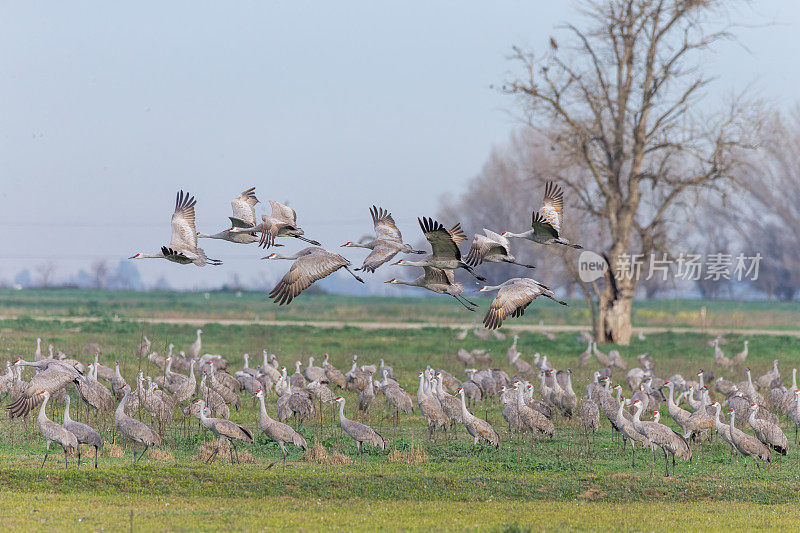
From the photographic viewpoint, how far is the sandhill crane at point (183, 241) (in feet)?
41.0

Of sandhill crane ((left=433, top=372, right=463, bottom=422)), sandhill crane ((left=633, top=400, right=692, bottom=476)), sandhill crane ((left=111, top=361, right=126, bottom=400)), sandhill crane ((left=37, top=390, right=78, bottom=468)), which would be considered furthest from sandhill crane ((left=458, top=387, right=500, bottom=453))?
sandhill crane ((left=111, top=361, right=126, bottom=400))

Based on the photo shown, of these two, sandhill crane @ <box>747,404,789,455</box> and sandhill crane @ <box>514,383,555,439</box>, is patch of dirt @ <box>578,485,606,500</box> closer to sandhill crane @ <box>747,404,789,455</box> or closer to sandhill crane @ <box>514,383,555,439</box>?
sandhill crane @ <box>514,383,555,439</box>

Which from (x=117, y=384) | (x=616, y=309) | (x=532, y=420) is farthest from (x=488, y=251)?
(x=616, y=309)

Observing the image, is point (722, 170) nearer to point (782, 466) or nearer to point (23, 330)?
point (782, 466)

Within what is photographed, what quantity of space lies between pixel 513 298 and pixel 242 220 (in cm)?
372

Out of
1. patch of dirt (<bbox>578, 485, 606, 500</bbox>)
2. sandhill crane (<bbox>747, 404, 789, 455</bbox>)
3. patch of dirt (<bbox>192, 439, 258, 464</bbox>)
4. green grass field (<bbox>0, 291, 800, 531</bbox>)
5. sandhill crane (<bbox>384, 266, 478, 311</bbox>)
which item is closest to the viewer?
sandhill crane (<bbox>384, 266, 478, 311</bbox>)

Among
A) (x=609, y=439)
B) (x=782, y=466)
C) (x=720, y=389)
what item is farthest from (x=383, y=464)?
(x=720, y=389)

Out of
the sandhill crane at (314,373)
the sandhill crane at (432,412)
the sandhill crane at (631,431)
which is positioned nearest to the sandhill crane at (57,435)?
the sandhill crane at (432,412)

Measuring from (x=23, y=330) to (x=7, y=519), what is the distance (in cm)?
2727

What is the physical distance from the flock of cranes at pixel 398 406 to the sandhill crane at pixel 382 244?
4.14 metres

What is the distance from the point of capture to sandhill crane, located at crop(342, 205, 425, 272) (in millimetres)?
11766

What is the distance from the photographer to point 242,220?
1312 centimetres

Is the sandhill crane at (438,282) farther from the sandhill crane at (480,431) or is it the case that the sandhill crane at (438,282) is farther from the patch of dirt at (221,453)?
the patch of dirt at (221,453)

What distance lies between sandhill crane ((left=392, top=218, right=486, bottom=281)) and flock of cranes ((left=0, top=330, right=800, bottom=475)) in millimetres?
5079
